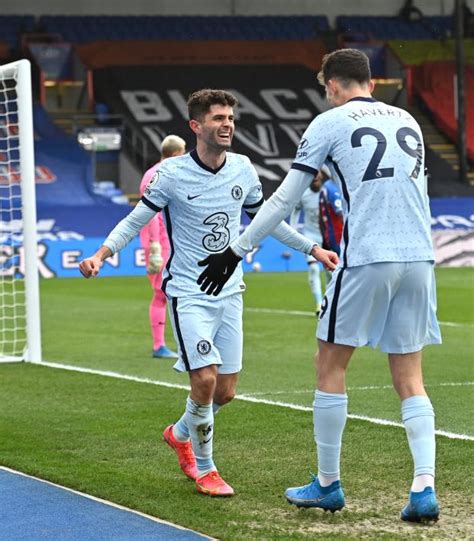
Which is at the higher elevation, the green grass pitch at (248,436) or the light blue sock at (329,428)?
the light blue sock at (329,428)

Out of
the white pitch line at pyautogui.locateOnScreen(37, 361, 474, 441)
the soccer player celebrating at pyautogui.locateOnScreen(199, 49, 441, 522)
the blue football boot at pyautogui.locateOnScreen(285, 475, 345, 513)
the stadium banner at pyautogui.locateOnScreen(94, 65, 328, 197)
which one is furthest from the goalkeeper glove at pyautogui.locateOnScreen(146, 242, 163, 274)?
the stadium banner at pyautogui.locateOnScreen(94, 65, 328, 197)

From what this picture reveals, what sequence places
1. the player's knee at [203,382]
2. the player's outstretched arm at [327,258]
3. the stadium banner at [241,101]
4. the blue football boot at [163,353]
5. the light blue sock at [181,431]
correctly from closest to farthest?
the player's outstretched arm at [327,258]
the player's knee at [203,382]
the light blue sock at [181,431]
the blue football boot at [163,353]
the stadium banner at [241,101]

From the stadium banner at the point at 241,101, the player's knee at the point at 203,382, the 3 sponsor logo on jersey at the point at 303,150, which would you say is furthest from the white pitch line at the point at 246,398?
the stadium banner at the point at 241,101

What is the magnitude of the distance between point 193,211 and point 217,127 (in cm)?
43

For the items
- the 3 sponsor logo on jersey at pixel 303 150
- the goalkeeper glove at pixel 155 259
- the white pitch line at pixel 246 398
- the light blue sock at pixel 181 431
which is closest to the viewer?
the 3 sponsor logo on jersey at pixel 303 150

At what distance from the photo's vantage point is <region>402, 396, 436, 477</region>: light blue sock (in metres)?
5.53

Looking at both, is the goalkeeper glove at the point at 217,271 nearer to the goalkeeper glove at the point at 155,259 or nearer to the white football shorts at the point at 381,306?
the white football shorts at the point at 381,306

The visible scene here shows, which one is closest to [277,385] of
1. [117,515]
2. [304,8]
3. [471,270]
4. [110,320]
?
[117,515]

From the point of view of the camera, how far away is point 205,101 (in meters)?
6.42

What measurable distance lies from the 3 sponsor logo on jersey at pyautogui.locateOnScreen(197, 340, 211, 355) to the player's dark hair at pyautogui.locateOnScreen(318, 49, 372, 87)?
4.85 feet

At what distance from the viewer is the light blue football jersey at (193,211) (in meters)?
6.47

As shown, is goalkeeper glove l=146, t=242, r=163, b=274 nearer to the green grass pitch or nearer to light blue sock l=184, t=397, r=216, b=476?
the green grass pitch

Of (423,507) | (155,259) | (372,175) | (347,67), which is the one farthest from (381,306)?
(155,259)

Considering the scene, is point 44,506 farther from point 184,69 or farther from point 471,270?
point 184,69
